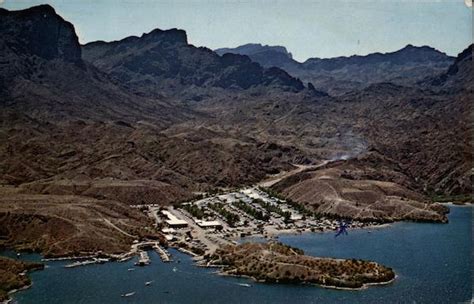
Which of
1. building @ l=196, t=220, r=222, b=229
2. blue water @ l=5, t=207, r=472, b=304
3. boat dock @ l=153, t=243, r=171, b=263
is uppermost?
building @ l=196, t=220, r=222, b=229

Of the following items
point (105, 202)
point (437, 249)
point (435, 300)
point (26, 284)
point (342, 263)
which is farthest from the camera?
point (105, 202)

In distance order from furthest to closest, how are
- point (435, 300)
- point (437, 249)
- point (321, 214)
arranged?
point (321, 214), point (437, 249), point (435, 300)

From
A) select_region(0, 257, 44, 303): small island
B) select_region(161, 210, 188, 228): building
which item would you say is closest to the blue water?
select_region(0, 257, 44, 303): small island

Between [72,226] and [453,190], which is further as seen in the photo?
[453,190]

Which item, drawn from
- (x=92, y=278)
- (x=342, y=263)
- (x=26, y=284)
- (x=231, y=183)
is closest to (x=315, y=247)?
(x=342, y=263)

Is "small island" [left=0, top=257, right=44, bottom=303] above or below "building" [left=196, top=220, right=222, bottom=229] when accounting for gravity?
below

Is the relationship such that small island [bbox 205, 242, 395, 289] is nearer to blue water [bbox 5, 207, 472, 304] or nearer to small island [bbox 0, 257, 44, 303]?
blue water [bbox 5, 207, 472, 304]

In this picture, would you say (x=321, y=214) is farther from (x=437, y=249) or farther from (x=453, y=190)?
(x=453, y=190)
